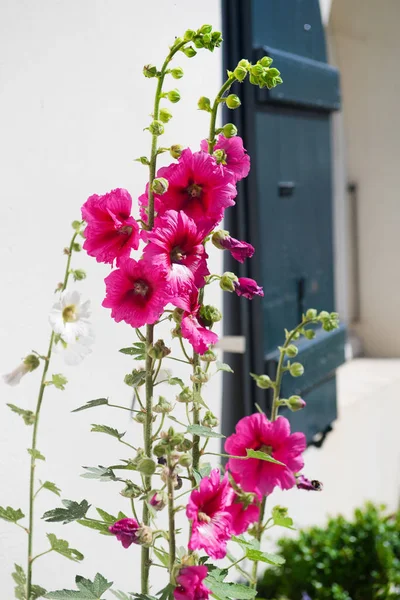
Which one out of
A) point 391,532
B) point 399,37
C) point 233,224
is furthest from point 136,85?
point 399,37

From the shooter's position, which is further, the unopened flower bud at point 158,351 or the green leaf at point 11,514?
the green leaf at point 11,514

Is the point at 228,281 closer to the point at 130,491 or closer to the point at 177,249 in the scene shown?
the point at 177,249

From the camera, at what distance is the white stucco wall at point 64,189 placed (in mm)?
1505

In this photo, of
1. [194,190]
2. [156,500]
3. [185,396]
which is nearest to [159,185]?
[194,190]

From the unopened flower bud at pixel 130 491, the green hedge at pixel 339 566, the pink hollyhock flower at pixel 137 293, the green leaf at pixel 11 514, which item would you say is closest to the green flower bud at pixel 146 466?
the unopened flower bud at pixel 130 491

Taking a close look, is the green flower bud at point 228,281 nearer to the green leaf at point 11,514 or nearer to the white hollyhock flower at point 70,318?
the white hollyhock flower at point 70,318

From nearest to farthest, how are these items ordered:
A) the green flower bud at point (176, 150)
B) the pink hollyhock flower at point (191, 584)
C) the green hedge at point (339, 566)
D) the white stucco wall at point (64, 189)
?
the pink hollyhock flower at point (191, 584)
the green flower bud at point (176, 150)
the white stucco wall at point (64, 189)
the green hedge at point (339, 566)

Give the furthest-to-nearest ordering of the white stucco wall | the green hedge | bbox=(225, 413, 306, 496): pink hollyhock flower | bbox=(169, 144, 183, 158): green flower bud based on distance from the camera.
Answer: the green hedge → the white stucco wall → bbox=(225, 413, 306, 496): pink hollyhock flower → bbox=(169, 144, 183, 158): green flower bud

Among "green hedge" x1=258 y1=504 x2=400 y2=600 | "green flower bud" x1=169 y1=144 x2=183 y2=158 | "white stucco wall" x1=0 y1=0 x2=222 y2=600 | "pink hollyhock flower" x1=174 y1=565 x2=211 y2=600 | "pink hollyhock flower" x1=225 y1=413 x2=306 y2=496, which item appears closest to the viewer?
"pink hollyhock flower" x1=174 y1=565 x2=211 y2=600

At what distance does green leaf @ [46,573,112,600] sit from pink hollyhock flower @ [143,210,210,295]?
1.21 feet

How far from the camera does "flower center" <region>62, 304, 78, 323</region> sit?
117 cm

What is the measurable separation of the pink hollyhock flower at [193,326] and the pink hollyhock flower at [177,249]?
0.01 metres

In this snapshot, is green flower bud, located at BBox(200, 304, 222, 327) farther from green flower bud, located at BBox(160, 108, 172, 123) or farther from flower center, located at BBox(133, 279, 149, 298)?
green flower bud, located at BBox(160, 108, 172, 123)

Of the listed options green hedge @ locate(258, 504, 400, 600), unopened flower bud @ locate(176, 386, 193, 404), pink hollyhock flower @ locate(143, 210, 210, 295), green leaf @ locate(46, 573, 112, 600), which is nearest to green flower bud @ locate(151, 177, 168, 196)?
pink hollyhock flower @ locate(143, 210, 210, 295)
